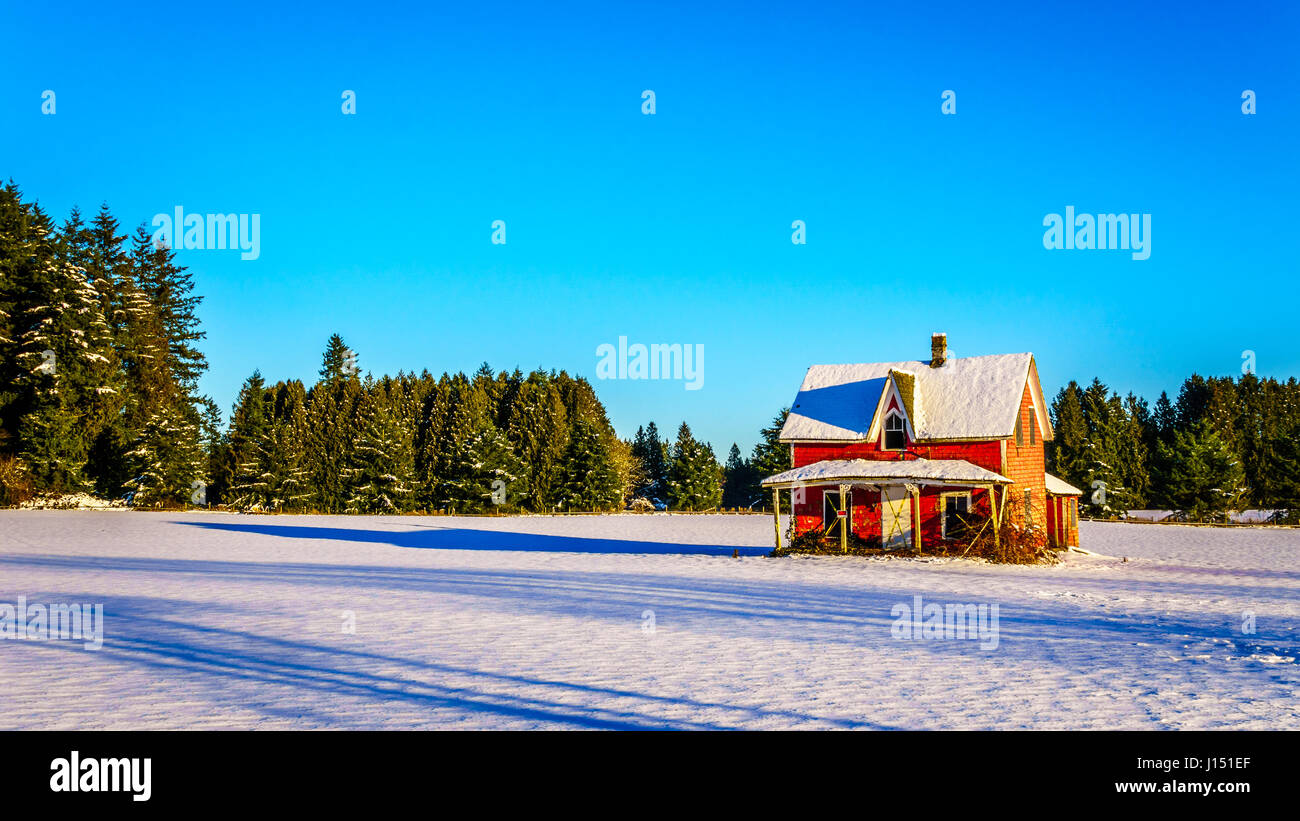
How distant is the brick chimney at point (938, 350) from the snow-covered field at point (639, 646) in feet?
30.8

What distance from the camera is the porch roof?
24.6m

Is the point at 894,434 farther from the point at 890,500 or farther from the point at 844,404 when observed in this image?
the point at 890,500

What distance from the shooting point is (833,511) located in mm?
28188

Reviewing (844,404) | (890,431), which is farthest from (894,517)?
(844,404)

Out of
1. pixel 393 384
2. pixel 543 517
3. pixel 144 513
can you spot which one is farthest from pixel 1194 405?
pixel 144 513

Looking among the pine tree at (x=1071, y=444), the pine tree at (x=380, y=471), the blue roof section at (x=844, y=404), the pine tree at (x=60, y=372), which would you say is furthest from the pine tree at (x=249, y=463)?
the pine tree at (x=1071, y=444)

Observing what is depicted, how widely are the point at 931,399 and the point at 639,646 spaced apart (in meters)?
21.3

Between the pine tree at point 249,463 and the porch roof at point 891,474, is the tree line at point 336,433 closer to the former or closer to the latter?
the pine tree at point 249,463

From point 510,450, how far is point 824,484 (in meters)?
A: 34.1

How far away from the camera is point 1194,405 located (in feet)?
261

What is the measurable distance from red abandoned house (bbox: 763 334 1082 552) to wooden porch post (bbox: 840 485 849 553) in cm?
4

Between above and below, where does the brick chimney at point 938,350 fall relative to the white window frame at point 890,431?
above

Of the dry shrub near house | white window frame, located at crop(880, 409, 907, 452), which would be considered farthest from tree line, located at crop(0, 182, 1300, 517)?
white window frame, located at crop(880, 409, 907, 452)

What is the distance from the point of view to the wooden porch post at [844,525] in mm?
26266
